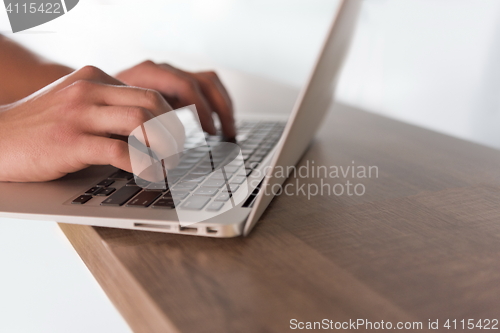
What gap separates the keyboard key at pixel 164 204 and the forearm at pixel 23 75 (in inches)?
12.4

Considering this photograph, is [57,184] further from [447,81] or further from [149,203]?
[447,81]

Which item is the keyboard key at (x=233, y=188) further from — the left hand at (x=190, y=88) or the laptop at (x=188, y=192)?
the left hand at (x=190, y=88)

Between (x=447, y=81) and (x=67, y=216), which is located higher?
(x=67, y=216)

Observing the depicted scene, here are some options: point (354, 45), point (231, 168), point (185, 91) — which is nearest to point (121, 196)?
point (231, 168)

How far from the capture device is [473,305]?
227 millimetres

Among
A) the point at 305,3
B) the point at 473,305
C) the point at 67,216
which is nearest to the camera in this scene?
the point at 473,305

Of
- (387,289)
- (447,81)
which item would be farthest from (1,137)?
(447,81)

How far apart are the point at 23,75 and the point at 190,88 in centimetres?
23

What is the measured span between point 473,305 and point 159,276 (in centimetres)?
20

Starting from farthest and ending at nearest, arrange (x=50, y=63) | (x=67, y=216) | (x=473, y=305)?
(x=50, y=63)
(x=67, y=216)
(x=473, y=305)

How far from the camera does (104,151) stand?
382 mm

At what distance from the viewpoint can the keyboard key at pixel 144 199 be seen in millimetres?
340

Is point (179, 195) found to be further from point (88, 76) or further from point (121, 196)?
point (88, 76)

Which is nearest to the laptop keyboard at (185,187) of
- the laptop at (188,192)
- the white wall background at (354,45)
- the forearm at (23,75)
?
the laptop at (188,192)
